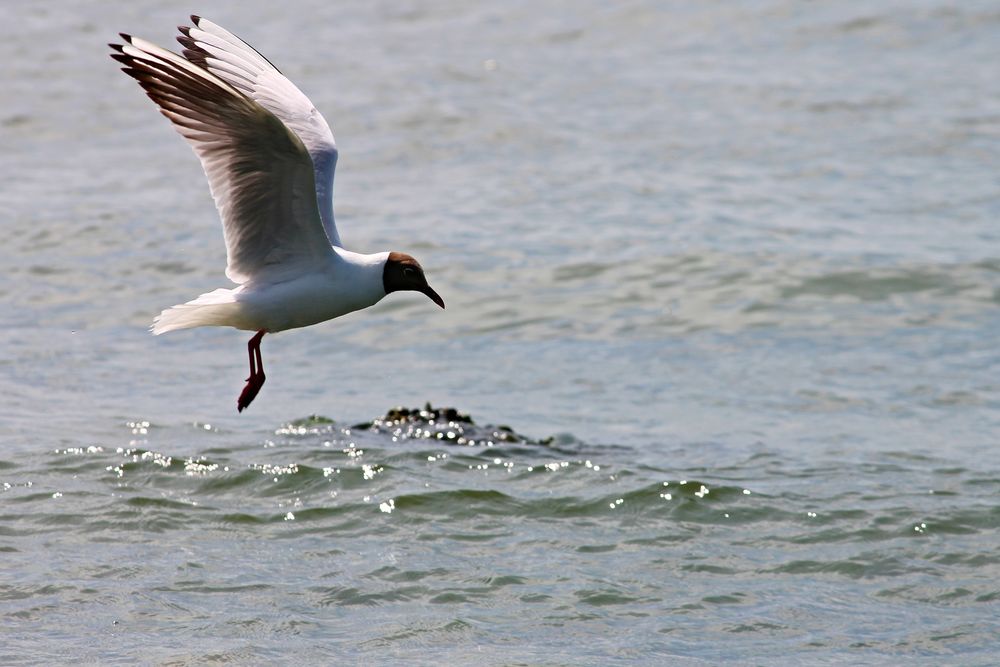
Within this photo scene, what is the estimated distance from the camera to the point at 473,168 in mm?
16266

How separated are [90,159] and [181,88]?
10.3 m

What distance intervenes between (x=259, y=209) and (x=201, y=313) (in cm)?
59

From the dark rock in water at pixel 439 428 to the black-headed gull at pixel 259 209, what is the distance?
6.35ft

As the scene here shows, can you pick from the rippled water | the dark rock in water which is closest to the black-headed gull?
the rippled water

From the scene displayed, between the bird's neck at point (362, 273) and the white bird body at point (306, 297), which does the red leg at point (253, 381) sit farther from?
the bird's neck at point (362, 273)

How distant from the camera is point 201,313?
7535 mm

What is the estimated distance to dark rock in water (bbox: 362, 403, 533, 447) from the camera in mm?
9930

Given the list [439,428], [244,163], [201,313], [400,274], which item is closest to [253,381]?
[201,313]

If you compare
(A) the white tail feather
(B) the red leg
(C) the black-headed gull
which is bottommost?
(B) the red leg

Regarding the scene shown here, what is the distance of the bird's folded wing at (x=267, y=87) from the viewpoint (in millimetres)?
8109

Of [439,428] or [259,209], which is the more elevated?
[259,209]

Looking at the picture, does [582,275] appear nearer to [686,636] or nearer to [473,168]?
[473,168]

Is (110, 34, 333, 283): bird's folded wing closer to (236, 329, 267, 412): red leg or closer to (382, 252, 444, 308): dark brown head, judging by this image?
(382, 252, 444, 308): dark brown head

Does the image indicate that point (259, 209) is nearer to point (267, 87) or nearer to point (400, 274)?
point (400, 274)
